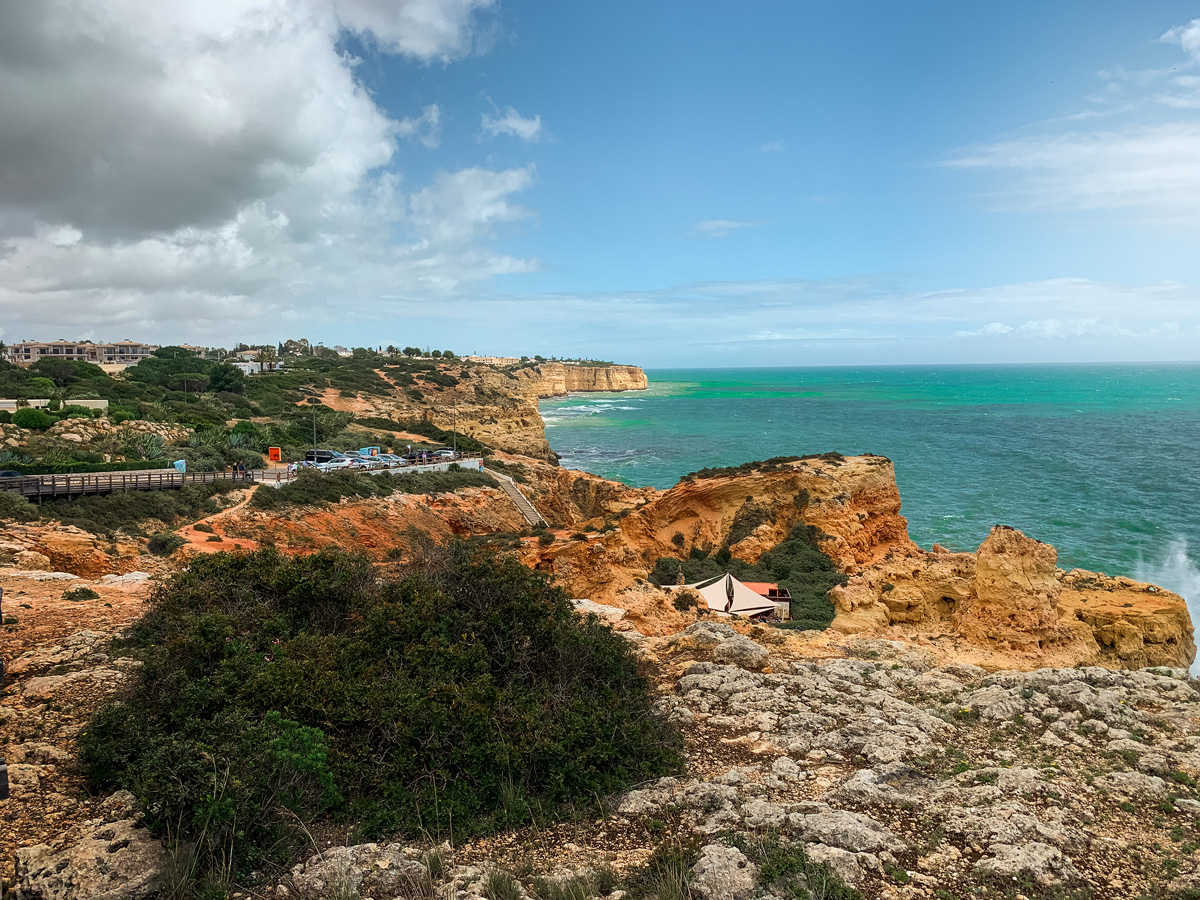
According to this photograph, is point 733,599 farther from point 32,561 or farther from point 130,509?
point 130,509

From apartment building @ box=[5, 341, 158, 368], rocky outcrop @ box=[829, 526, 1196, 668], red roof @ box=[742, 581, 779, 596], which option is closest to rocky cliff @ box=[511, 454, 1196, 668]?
rocky outcrop @ box=[829, 526, 1196, 668]

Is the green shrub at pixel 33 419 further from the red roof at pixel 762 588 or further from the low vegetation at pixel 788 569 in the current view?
the red roof at pixel 762 588

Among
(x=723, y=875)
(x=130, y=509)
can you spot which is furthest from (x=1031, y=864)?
(x=130, y=509)

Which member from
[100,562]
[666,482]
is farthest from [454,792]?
[666,482]

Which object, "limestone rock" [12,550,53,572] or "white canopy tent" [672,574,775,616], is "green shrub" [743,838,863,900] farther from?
"limestone rock" [12,550,53,572]

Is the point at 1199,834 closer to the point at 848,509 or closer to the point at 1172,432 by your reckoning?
the point at 848,509
